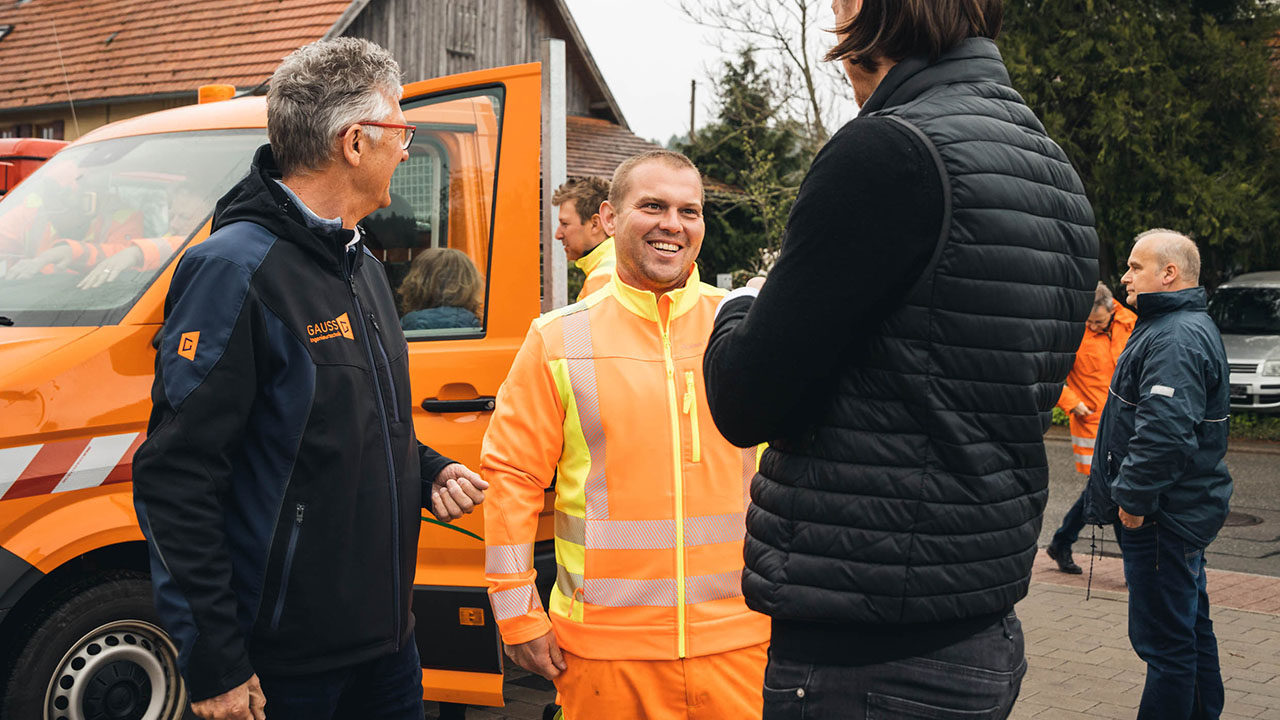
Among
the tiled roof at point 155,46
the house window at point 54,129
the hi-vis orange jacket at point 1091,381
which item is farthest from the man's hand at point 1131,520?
the house window at point 54,129

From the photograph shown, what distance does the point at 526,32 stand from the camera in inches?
922

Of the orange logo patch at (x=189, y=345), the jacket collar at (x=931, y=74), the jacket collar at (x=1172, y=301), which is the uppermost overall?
the jacket collar at (x=931, y=74)

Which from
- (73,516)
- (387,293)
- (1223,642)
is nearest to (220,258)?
(387,293)

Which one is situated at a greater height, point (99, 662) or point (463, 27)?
point (463, 27)

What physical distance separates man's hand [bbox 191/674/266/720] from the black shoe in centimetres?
684

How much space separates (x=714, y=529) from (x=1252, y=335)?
15596 millimetres

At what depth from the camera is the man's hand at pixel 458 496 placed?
2.72 meters

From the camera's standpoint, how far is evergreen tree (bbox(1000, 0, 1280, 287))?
17.2 m

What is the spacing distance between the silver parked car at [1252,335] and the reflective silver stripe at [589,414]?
47.7 ft

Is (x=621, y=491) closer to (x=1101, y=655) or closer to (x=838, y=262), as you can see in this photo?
(x=838, y=262)

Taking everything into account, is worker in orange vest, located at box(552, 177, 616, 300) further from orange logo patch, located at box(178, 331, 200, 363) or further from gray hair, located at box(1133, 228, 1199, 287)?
orange logo patch, located at box(178, 331, 200, 363)

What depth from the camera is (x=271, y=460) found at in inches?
91.1

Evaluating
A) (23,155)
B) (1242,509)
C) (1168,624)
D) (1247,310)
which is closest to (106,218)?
(1168,624)

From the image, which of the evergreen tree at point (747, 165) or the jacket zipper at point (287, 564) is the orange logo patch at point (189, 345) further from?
the evergreen tree at point (747, 165)
